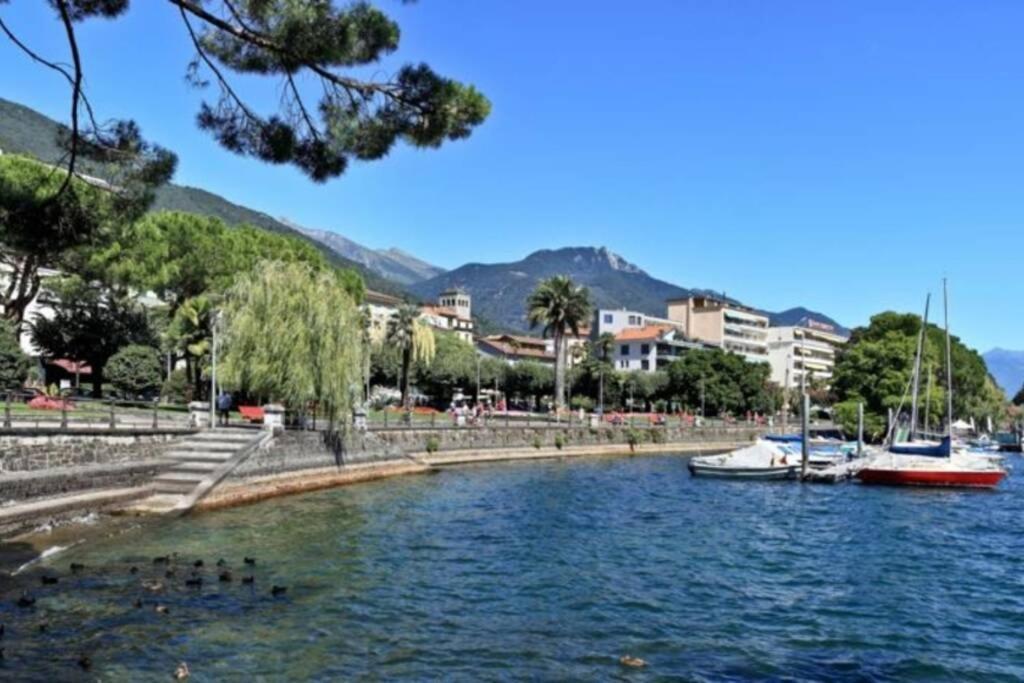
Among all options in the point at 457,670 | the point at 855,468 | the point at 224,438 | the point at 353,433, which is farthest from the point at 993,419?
the point at 457,670

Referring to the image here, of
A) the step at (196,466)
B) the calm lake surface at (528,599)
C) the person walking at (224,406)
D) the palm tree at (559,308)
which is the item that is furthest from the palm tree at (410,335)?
the step at (196,466)

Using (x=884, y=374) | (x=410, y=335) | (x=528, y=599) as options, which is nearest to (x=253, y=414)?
(x=528, y=599)

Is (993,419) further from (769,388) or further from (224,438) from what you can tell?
(224,438)

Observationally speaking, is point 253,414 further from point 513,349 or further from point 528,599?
point 513,349

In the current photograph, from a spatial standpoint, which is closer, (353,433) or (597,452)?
(353,433)

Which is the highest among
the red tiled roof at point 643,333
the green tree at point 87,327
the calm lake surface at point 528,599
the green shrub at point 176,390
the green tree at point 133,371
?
the red tiled roof at point 643,333

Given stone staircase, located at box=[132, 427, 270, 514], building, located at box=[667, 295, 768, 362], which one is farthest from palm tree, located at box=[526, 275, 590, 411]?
building, located at box=[667, 295, 768, 362]

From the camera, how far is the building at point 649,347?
12381 cm

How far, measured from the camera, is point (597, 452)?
203 ft

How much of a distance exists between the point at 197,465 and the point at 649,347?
333 feet

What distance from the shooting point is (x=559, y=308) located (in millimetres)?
76125

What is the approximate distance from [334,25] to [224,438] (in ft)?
76.0

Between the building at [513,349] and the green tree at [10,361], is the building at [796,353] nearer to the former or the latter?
the building at [513,349]

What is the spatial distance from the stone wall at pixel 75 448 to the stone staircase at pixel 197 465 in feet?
2.17
